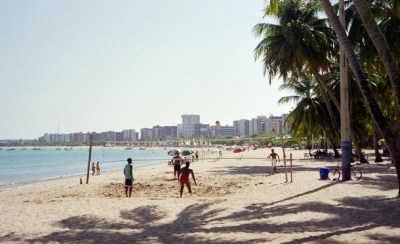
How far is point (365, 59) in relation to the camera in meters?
25.0

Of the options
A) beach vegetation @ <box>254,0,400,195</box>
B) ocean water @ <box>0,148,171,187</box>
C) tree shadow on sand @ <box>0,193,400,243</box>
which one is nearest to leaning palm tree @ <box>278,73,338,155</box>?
beach vegetation @ <box>254,0,400,195</box>

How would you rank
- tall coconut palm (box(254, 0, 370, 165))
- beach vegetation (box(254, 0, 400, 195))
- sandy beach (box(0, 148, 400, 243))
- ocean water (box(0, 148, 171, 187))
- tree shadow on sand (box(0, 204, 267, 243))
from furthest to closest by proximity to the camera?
ocean water (box(0, 148, 171, 187)) → tall coconut palm (box(254, 0, 370, 165)) → beach vegetation (box(254, 0, 400, 195)) → tree shadow on sand (box(0, 204, 267, 243)) → sandy beach (box(0, 148, 400, 243))

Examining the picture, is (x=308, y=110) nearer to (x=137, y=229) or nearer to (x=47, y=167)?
(x=137, y=229)

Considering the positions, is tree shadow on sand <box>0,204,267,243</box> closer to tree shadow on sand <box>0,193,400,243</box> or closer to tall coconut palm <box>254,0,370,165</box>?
tree shadow on sand <box>0,193,400,243</box>

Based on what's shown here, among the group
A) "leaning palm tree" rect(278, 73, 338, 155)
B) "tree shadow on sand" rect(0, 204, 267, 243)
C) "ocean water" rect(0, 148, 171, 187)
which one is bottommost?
"ocean water" rect(0, 148, 171, 187)

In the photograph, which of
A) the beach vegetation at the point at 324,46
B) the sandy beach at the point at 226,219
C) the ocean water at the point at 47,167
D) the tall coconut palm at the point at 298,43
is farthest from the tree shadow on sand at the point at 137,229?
the ocean water at the point at 47,167

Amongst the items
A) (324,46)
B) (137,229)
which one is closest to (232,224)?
(137,229)

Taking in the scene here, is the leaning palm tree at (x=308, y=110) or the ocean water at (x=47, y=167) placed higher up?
the leaning palm tree at (x=308, y=110)

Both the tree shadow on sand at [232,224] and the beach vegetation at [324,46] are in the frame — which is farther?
the beach vegetation at [324,46]

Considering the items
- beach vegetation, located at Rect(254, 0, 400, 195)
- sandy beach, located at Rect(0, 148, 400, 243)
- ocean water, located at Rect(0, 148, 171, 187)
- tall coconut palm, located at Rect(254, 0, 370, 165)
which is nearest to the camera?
sandy beach, located at Rect(0, 148, 400, 243)

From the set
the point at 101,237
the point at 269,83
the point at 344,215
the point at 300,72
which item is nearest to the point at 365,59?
the point at 300,72

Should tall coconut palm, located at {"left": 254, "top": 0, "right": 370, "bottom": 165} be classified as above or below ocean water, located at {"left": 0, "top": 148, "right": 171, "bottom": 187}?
above

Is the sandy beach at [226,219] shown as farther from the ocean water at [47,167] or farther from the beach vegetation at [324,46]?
the ocean water at [47,167]

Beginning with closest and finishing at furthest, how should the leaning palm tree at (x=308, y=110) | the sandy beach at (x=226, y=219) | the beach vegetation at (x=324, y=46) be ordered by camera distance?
the sandy beach at (x=226, y=219) < the beach vegetation at (x=324, y=46) < the leaning palm tree at (x=308, y=110)
